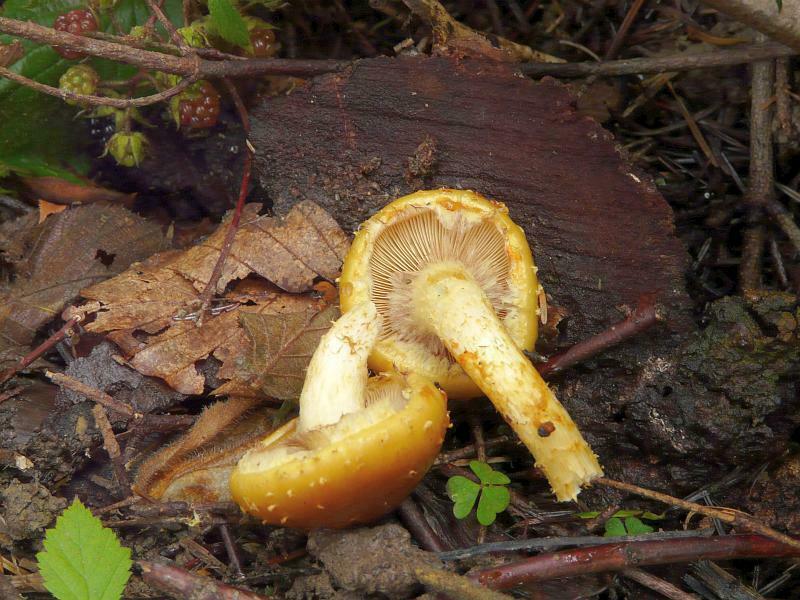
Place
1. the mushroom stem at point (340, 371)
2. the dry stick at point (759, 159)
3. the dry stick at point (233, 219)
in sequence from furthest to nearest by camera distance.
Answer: the dry stick at point (759, 159), the dry stick at point (233, 219), the mushroom stem at point (340, 371)

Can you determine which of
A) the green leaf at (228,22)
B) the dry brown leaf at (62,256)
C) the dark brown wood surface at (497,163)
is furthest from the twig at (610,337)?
the dry brown leaf at (62,256)

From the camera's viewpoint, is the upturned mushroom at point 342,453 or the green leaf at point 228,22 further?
the green leaf at point 228,22

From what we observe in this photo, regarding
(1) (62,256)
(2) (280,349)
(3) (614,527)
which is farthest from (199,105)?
(3) (614,527)

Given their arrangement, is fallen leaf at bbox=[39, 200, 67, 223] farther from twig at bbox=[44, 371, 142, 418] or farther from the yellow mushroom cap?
the yellow mushroom cap

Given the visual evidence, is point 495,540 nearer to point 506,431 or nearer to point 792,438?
point 506,431

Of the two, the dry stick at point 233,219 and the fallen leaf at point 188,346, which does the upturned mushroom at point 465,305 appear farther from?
the dry stick at point 233,219

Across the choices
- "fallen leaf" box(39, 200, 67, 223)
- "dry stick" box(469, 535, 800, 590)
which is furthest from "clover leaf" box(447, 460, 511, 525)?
"fallen leaf" box(39, 200, 67, 223)

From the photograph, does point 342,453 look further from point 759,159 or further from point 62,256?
point 759,159
